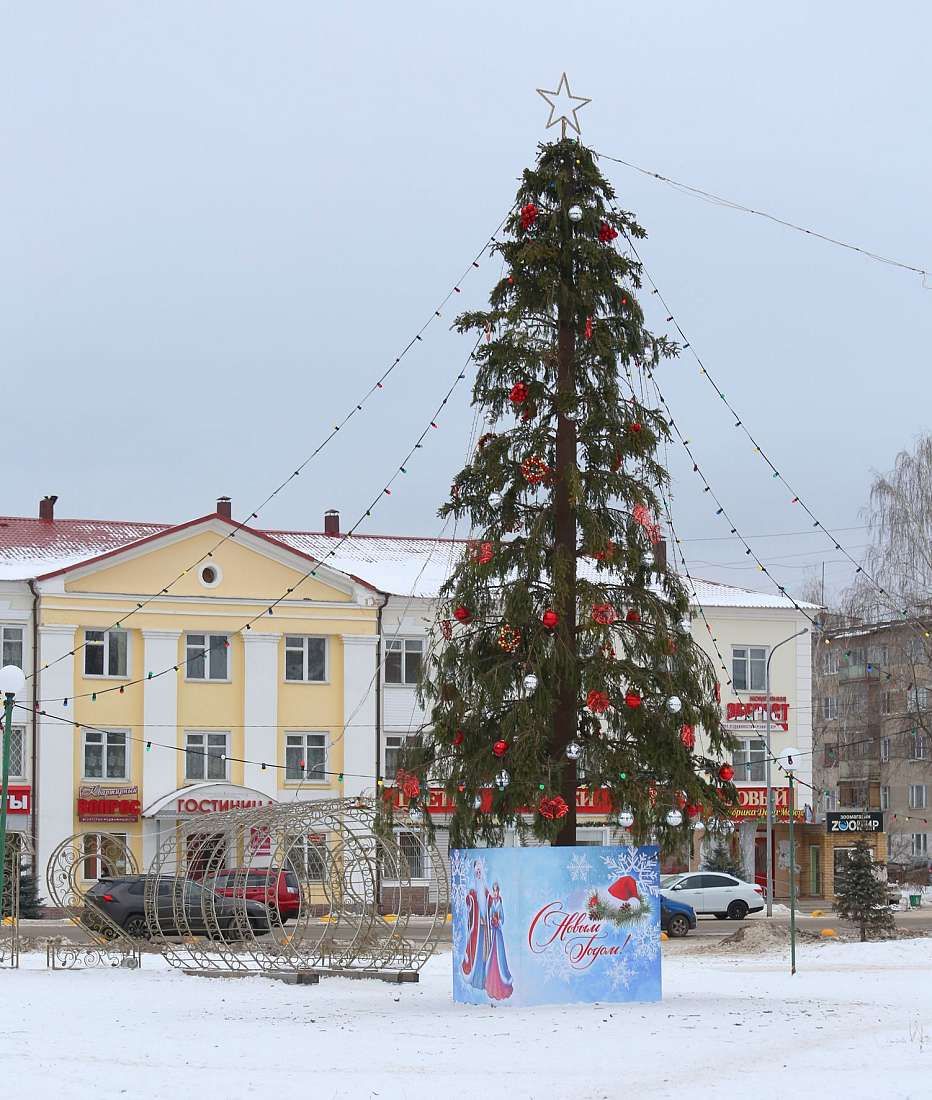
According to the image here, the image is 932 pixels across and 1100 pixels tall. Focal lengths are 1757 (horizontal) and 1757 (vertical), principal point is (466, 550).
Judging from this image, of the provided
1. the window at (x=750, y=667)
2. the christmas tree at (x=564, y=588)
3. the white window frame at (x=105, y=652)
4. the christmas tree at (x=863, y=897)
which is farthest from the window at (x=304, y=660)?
the christmas tree at (x=564, y=588)

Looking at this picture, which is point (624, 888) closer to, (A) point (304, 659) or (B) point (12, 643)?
(B) point (12, 643)

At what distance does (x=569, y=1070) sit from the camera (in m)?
13.9

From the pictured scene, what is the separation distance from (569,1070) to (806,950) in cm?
1633

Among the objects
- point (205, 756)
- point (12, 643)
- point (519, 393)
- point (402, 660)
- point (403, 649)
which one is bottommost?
point (205, 756)

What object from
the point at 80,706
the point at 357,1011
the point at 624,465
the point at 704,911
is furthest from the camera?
the point at 80,706

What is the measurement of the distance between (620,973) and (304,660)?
3154cm

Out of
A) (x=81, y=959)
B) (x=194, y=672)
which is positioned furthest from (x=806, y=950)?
(x=194, y=672)

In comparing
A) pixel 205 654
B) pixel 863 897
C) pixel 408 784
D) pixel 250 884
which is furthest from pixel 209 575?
pixel 408 784

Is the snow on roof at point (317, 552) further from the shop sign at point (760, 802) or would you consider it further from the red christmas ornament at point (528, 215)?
the red christmas ornament at point (528, 215)

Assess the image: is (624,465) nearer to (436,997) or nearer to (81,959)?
(436,997)

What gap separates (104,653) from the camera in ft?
155

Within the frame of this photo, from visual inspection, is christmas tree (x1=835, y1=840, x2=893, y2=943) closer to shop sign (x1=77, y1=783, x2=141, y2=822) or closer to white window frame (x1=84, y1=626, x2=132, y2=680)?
shop sign (x1=77, y1=783, x2=141, y2=822)

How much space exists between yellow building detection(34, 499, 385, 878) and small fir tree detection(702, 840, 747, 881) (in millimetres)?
11483

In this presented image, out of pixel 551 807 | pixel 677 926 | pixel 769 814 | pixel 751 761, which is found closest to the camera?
pixel 551 807
